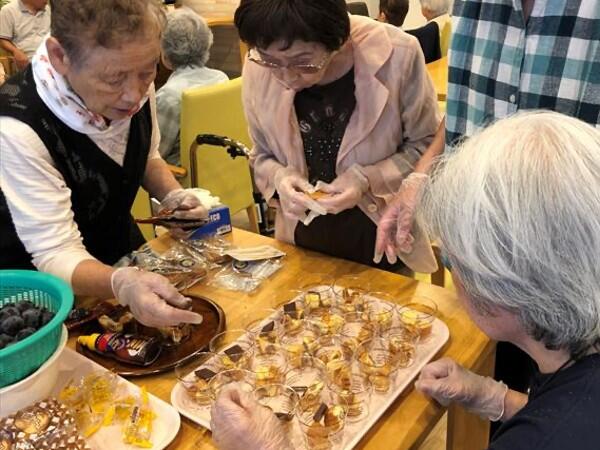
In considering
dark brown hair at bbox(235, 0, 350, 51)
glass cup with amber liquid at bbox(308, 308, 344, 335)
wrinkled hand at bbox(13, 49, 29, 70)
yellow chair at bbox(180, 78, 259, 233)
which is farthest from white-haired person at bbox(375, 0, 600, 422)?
wrinkled hand at bbox(13, 49, 29, 70)

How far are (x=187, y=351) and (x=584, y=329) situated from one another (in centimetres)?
88

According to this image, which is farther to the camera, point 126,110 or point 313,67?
point 313,67

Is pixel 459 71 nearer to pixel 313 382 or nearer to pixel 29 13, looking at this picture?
pixel 313 382

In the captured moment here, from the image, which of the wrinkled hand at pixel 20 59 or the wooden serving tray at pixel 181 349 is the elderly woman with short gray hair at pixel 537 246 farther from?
the wrinkled hand at pixel 20 59

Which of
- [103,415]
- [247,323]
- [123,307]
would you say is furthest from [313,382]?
[123,307]

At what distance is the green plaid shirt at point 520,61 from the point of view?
1346mm

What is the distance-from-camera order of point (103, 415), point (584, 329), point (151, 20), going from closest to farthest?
point (584, 329), point (103, 415), point (151, 20)

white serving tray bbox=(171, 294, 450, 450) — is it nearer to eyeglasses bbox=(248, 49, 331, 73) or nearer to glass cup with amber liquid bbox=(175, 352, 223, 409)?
glass cup with amber liquid bbox=(175, 352, 223, 409)

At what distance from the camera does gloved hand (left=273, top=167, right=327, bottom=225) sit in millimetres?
1787

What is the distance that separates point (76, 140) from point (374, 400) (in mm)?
994

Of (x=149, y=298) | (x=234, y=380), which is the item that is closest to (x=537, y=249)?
(x=234, y=380)

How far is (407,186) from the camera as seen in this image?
161cm

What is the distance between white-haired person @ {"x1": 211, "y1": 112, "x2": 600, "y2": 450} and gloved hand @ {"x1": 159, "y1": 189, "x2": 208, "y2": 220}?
1.02m

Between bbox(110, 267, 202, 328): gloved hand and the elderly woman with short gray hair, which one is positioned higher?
the elderly woman with short gray hair
